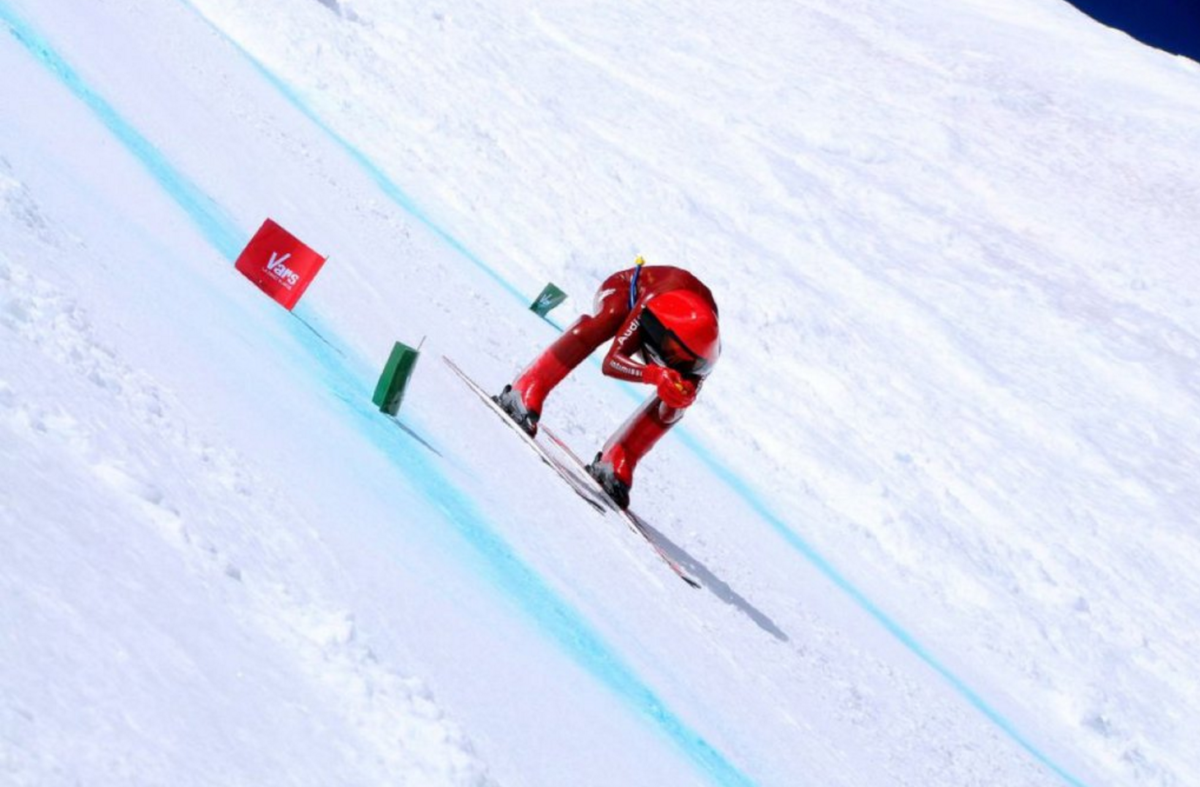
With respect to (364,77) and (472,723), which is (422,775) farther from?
(364,77)

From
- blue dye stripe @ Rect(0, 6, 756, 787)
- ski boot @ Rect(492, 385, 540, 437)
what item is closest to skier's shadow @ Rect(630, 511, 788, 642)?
ski boot @ Rect(492, 385, 540, 437)

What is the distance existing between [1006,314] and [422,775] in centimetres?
1461

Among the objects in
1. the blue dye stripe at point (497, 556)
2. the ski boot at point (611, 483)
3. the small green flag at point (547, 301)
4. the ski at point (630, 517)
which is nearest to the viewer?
the blue dye stripe at point (497, 556)

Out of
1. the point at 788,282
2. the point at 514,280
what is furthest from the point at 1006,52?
the point at 514,280

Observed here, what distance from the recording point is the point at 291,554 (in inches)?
117

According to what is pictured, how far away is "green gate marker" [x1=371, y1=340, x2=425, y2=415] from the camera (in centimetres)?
494

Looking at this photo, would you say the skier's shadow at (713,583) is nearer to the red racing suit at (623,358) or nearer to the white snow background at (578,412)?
the white snow background at (578,412)

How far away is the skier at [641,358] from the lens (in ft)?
Result: 20.0

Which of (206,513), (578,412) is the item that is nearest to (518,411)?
(578,412)

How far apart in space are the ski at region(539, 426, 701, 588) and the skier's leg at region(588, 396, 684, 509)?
3.0 inches

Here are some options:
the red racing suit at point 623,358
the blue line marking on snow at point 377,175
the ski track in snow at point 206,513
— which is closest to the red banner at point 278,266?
the red racing suit at point 623,358

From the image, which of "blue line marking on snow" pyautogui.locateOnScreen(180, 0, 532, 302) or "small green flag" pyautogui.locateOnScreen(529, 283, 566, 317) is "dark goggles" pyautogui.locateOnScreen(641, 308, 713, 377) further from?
"blue line marking on snow" pyautogui.locateOnScreen(180, 0, 532, 302)

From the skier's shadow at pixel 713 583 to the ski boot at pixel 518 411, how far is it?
0.58 metres

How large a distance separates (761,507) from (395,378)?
4.70 metres
